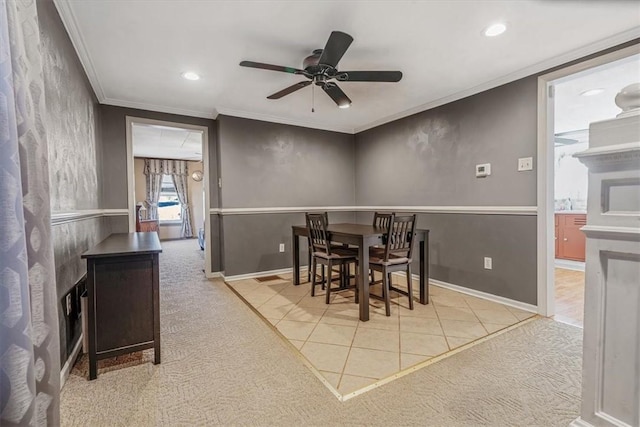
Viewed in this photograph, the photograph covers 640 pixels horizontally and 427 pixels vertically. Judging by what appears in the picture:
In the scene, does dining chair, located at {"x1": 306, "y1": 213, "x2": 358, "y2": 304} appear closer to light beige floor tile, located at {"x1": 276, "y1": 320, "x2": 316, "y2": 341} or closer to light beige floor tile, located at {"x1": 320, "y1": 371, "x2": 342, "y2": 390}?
light beige floor tile, located at {"x1": 276, "y1": 320, "x2": 316, "y2": 341}

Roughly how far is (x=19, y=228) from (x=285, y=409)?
1288 millimetres

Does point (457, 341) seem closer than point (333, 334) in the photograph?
Yes

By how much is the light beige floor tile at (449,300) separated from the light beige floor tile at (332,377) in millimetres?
1541

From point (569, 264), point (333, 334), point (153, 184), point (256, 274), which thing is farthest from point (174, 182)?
point (569, 264)

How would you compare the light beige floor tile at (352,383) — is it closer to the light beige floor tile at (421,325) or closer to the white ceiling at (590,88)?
the light beige floor tile at (421,325)

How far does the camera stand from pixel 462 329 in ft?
7.57

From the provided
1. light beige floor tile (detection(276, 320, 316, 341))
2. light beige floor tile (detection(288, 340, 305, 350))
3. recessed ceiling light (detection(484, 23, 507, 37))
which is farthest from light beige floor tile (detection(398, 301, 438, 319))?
recessed ceiling light (detection(484, 23, 507, 37))

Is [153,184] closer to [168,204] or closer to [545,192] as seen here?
[168,204]

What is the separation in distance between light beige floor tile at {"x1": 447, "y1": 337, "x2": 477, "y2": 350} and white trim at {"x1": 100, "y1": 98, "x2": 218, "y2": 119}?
359 cm

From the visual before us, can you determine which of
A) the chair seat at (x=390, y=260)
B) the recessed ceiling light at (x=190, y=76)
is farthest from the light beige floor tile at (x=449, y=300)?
the recessed ceiling light at (x=190, y=76)

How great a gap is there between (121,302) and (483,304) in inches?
118

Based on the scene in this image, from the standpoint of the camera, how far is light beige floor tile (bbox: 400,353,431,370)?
1808mm

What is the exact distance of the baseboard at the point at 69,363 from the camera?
165cm

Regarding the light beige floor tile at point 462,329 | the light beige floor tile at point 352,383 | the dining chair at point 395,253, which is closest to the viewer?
the light beige floor tile at point 352,383
